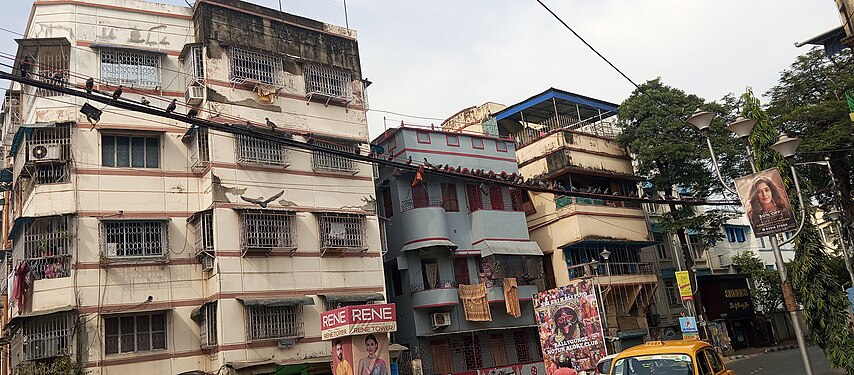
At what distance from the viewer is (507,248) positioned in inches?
1233

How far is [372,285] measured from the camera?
25328mm

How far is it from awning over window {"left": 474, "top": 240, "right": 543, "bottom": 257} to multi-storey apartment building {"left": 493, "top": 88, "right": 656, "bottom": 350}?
2462 mm

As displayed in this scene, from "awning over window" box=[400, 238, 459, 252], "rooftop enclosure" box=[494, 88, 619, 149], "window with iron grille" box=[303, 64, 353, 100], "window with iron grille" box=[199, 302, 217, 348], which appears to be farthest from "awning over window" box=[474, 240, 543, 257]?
"window with iron grille" box=[199, 302, 217, 348]

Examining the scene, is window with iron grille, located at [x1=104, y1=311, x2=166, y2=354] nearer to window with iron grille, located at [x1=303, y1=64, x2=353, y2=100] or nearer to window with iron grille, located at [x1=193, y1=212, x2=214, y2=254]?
window with iron grille, located at [x1=193, y1=212, x2=214, y2=254]

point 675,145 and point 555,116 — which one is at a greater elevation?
point 555,116

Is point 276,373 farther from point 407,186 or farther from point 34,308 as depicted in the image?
point 407,186

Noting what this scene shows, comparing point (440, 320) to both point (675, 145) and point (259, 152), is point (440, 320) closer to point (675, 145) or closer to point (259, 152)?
point (259, 152)

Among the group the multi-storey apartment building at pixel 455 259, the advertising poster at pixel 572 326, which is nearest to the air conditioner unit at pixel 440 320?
the multi-storey apartment building at pixel 455 259

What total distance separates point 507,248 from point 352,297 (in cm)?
957

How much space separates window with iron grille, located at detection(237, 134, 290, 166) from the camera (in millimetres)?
23812

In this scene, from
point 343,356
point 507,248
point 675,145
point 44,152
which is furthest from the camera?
point 675,145

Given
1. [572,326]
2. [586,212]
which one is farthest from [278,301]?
[586,212]

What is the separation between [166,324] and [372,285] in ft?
24.2

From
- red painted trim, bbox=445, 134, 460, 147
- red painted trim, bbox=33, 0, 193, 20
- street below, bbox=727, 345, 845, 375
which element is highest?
red painted trim, bbox=33, 0, 193, 20
